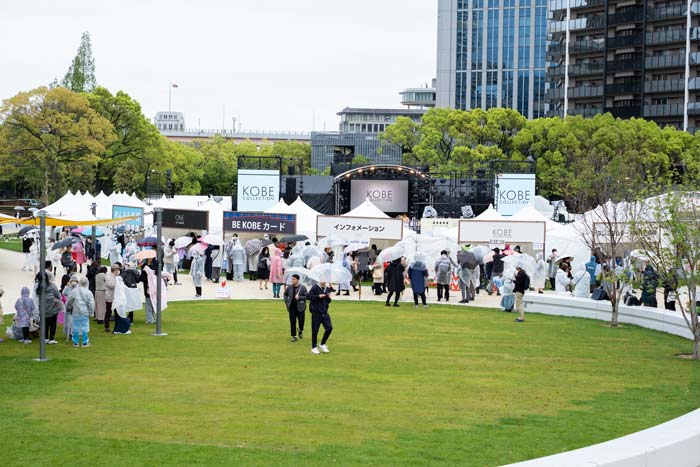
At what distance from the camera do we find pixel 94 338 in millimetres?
18984

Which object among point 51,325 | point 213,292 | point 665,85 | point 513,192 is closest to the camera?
point 51,325

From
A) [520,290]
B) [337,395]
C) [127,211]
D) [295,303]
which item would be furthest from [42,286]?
[127,211]

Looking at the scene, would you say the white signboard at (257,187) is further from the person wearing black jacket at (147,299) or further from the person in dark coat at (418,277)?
the person wearing black jacket at (147,299)

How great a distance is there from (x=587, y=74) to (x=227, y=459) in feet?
256

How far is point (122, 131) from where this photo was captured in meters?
77.1

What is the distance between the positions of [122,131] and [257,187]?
3468cm

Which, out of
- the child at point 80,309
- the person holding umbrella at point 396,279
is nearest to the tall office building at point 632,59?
the person holding umbrella at point 396,279

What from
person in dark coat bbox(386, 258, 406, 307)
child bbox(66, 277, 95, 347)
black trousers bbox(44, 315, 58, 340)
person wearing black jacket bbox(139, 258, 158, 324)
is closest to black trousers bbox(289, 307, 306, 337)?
child bbox(66, 277, 95, 347)

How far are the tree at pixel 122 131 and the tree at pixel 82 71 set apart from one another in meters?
8.43

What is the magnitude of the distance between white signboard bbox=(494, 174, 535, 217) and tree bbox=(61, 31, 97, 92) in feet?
162

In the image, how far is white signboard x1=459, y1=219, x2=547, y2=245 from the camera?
33219 mm

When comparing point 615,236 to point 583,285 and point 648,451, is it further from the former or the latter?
point 648,451

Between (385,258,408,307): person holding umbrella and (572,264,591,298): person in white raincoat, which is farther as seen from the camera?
(572,264,591,298): person in white raincoat

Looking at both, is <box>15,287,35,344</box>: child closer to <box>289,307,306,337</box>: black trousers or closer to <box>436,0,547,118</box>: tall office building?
<box>289,307,306,337</box>: black trousers
